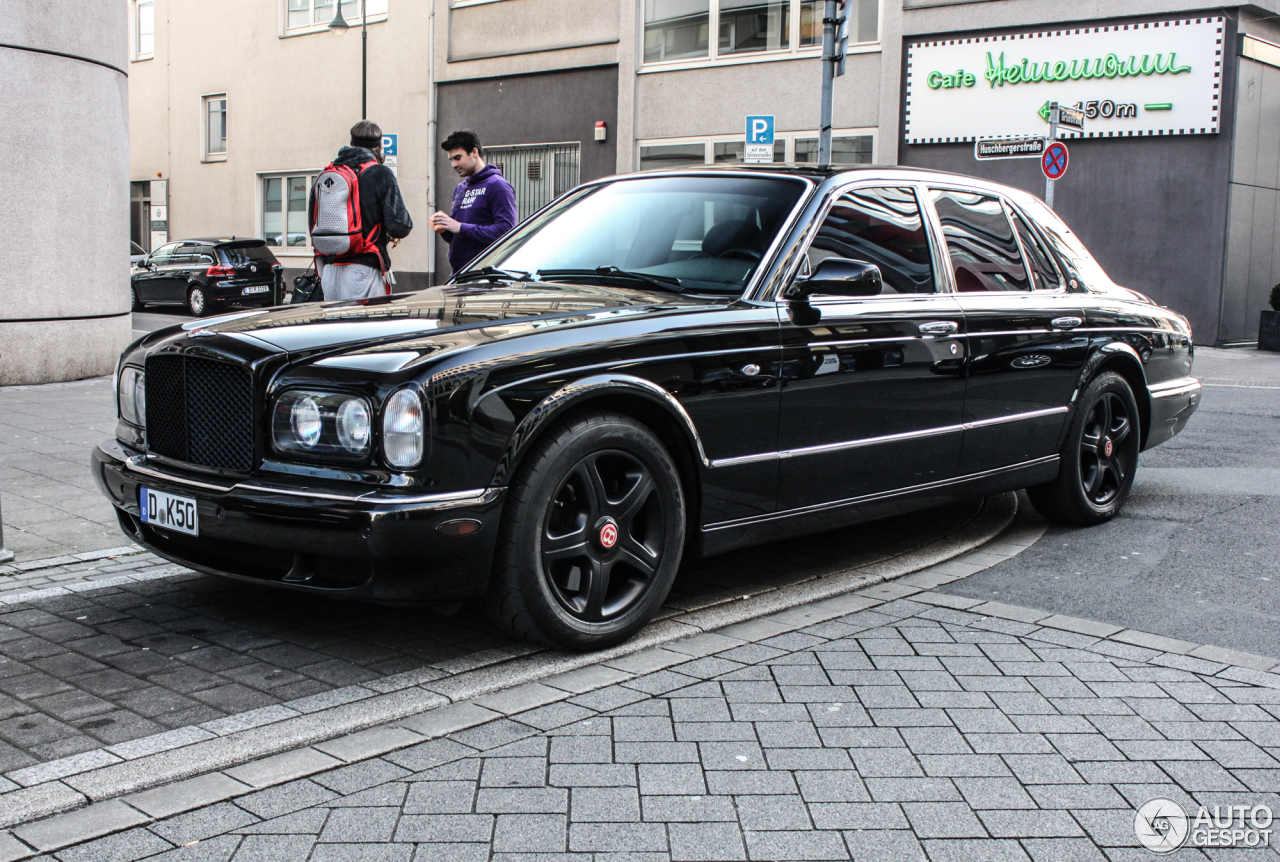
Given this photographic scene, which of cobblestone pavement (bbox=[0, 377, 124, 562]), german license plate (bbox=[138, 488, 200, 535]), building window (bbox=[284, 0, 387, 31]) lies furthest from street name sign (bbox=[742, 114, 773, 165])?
building window (bbox=[284, 0, 387, 31])

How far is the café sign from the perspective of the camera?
18625 mm

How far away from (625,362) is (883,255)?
163cm

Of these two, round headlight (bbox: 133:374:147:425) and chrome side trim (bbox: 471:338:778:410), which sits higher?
chrome side trim (bbox: 471:338:778:410)

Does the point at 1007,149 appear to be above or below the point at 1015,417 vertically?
above

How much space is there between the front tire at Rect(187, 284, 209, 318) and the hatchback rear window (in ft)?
2.35

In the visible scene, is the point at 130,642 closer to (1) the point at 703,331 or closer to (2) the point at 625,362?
(2) the point at 625,362

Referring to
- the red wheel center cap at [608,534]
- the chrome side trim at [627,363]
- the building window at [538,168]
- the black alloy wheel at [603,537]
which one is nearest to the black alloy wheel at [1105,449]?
the chrome side trim at [627,363]

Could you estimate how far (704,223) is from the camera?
5.09 meters

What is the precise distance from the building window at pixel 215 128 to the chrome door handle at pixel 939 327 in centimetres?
2914

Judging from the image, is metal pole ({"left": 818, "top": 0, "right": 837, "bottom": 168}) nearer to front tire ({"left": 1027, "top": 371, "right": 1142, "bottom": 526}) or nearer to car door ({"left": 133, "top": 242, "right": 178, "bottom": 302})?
front tire ({"left": 1027, "top": 371, "right": 1142, "bottom": 526})

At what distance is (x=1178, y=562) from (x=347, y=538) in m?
3.85

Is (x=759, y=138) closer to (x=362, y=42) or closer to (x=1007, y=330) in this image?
(x=1007, y=330)

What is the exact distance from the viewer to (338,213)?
26.0ft

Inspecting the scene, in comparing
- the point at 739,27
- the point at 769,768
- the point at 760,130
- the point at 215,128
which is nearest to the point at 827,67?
the point at 760,130
